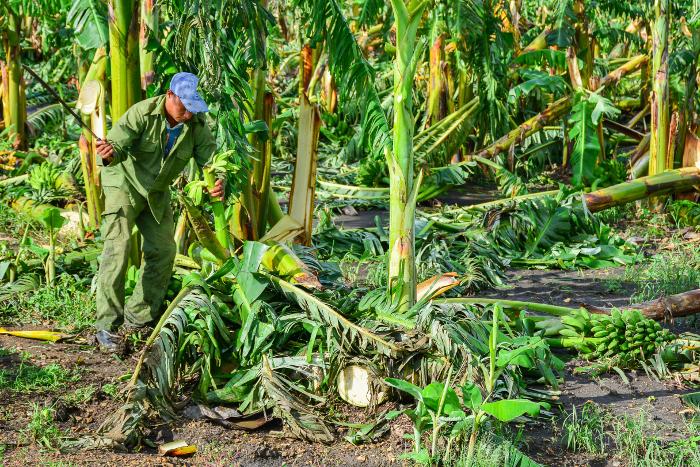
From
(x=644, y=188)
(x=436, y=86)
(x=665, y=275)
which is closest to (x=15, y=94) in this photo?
(x=436, y=86)

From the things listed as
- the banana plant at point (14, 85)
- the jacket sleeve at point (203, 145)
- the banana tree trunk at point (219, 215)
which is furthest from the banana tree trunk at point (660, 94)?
the banana plant at point (14, 85)

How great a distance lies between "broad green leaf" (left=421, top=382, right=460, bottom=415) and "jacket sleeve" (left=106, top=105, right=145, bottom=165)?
2504 mm

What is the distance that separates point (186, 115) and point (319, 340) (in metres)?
1.63

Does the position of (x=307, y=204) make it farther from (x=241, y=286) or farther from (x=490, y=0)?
(x=490, y=0)

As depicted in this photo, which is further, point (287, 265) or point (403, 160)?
point (287, 265)

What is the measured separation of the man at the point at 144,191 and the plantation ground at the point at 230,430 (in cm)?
39

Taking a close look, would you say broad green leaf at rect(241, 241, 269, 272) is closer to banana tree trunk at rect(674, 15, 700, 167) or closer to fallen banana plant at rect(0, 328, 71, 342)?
fallen banana plant at rect(0, 328, 71, 342)

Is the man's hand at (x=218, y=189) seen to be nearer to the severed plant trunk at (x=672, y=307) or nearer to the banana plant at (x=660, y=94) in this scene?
the severed plant trunk at (x=672, y=307)

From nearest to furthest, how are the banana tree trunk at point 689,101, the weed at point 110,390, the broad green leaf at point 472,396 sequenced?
1. the broad green leaf at point 472,396
2. the weed at point 110,390
3. the banana tree trunk at point 689,101

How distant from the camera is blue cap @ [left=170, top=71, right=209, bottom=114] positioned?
18.0 ft

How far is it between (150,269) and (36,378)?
109cm

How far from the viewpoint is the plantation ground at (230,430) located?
4.43 metres

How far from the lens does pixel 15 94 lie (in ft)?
36.7

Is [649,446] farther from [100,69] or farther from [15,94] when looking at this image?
[15,94]
